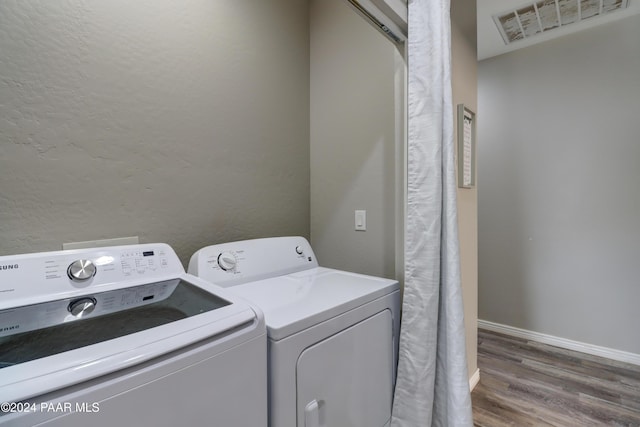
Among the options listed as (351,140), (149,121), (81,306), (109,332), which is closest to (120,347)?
(109,332)

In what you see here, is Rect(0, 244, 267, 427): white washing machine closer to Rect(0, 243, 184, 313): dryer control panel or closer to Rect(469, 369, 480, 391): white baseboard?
Rect(0, 243, 184, 313): dryer control panel

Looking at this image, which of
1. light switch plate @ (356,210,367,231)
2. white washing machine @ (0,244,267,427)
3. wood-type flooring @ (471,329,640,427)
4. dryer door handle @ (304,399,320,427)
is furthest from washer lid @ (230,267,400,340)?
wood-type flooring @ (471,329,640,427)

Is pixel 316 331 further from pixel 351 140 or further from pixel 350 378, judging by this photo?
pixel 351 140

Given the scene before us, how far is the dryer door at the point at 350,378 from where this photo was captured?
93 centimetres

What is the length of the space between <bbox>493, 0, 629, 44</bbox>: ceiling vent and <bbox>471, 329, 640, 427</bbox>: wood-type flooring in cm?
268

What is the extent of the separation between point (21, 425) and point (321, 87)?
199 cm

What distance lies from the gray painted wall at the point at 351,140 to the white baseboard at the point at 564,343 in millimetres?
1946

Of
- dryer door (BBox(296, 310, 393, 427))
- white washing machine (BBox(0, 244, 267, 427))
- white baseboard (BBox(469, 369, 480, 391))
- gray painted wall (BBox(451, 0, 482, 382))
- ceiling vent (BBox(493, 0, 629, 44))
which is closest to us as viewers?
white washing machine (BBox(0, 244, 267, 427))

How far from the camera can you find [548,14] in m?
2.22

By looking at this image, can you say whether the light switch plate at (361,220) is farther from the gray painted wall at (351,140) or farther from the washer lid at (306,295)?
the washer lid at (306,295)

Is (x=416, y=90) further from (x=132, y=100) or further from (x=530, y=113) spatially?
(x=530, y=113)

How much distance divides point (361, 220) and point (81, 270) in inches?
52.7

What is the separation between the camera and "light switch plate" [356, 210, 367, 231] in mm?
1777

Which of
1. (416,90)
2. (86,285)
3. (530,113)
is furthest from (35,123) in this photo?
(530,113)
